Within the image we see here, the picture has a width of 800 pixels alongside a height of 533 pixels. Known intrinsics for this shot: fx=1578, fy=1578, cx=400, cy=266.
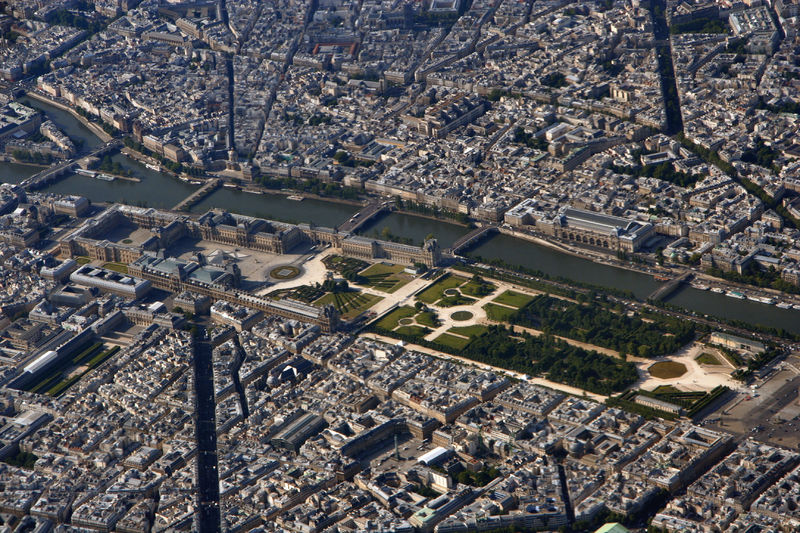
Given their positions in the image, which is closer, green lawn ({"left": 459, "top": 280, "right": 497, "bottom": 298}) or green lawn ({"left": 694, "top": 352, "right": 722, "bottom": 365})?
green lawn ({"left": 694, "top": 352, "right": 722, "bottom": 365})

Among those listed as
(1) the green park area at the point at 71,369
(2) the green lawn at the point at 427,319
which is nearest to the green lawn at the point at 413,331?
(2) the green lawn at the point at 427,319

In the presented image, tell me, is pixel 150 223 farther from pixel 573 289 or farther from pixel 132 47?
pixel 132 47

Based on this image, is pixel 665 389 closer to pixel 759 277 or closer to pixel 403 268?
pixel 759 277

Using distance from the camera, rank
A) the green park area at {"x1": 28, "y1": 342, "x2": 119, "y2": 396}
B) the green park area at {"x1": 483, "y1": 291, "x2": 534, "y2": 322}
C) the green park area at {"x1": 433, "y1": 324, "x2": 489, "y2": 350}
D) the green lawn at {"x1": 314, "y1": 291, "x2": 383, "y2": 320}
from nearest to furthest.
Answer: the green park area at {"x1": 28, "y1": 342, "x2": 119, "y2": 396}, the green park area at {"x1": 433, "y1": 324, "x2": 489, "y2": 350}, the green park area at {"x1": 483, "y1": 291, "x2": 534, "y2": 322}, the green lawn at {"x1": 314, "y1": 291, "x2": 383, "y2": 320}

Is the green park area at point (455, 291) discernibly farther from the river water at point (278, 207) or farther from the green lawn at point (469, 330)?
the river water at point (278, 207)

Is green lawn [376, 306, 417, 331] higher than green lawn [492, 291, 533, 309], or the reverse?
green lawn [492, 291, 533, 309]

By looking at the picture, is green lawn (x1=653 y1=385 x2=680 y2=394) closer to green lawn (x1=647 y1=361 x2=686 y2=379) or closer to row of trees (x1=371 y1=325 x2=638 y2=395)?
green lawn (x1=647 y1=361 x2=686 y2=379)

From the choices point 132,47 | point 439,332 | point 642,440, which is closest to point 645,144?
point 439,332

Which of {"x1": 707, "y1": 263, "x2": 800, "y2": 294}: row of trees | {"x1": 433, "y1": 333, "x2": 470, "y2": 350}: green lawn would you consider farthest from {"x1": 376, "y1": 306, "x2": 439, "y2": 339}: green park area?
{"x1": 707, "y1": 263, "x2": 800, "y2": 294}: row of trees
